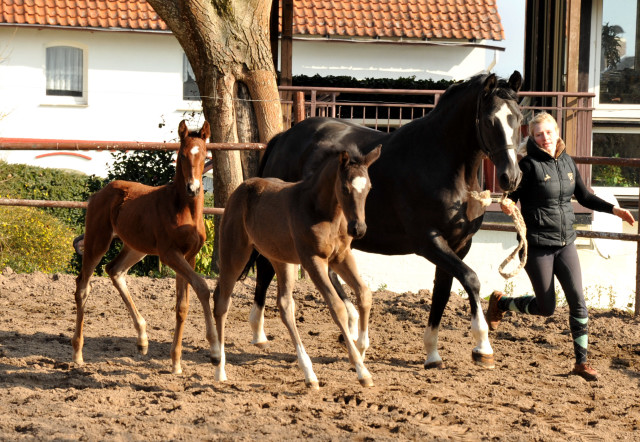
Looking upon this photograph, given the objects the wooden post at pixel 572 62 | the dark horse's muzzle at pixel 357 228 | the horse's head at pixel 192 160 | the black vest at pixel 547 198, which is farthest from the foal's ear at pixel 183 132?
the wooden post at pixel 572 62

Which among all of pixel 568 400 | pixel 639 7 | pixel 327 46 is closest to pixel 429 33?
pixel 327 46

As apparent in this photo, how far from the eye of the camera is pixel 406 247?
6.33 m

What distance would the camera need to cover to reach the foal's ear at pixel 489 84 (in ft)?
18.4

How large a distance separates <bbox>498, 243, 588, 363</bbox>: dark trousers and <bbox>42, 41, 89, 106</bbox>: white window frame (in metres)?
18.2

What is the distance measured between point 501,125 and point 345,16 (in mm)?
17606

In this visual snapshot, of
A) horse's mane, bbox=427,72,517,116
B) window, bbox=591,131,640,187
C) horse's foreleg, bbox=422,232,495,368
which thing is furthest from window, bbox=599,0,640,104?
horse's foreleg, bbox=422,232,495,368

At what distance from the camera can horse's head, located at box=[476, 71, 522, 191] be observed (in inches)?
214

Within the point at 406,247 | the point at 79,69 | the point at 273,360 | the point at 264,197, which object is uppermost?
the point at 79,69

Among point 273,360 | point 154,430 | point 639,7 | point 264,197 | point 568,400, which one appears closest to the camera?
point 154,430

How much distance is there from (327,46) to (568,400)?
18519 mm

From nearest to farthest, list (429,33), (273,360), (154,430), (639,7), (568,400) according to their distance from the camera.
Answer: (154,430)
(568,400)
(273,360)
(639,7)
(429,33)

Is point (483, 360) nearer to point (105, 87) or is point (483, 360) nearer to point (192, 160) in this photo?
point (192, 160)

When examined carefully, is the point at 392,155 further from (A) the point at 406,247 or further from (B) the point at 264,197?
(B) the point at 264,197

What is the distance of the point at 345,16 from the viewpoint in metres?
22.5
